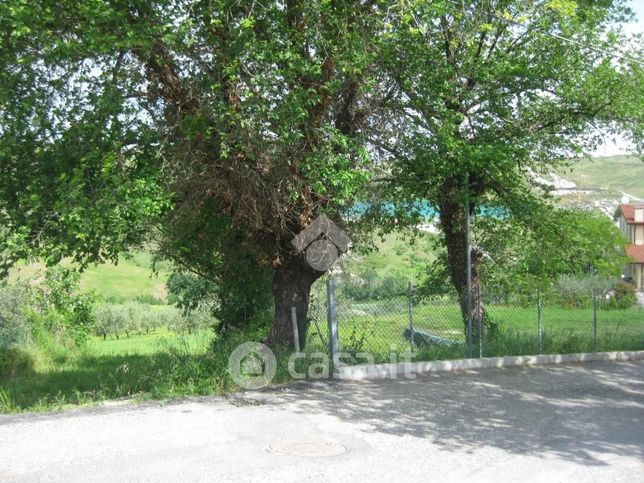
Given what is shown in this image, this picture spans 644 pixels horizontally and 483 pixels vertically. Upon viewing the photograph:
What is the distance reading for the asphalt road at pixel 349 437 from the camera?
20.5 ft

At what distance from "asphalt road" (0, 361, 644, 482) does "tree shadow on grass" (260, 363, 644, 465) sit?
25 mm

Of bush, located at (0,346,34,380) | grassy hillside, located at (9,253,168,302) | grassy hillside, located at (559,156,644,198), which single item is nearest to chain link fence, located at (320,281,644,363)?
bush, located at (0,346,34,380)

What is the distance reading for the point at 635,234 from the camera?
6031cm

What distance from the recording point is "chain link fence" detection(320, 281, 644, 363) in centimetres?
1170

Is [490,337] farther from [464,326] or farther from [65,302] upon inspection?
[65,302]

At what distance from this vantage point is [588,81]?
43.4 ft

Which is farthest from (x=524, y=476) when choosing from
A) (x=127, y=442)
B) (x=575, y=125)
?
(x=575, y=125)

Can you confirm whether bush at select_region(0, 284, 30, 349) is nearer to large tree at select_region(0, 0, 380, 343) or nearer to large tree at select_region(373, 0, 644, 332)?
large tree at select_region(0, 0, 380, 343)

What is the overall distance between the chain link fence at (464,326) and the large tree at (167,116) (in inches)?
79.5

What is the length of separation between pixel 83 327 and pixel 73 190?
11.7 m

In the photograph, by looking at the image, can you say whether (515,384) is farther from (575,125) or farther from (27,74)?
(27,74)

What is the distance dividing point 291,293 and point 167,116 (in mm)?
3756

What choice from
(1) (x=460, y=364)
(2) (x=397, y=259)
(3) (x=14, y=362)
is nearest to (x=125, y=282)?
(2) (x=397, y=259)

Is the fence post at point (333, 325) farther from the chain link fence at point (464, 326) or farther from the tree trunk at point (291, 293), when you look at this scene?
the tree trunk at point (291, 293)
